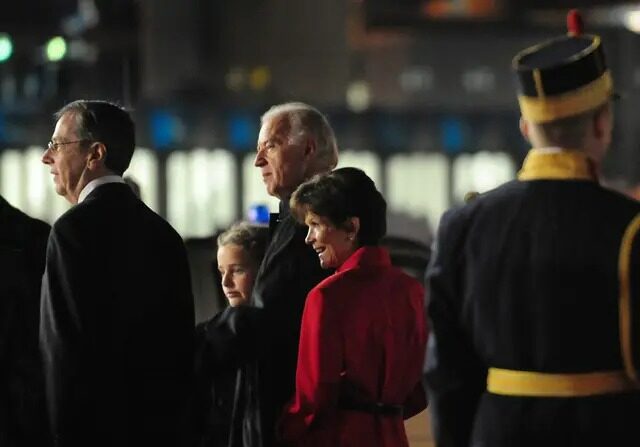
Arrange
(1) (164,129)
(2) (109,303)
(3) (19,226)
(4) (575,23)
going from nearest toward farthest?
(4) (575,23)
(2) (109,303)
(3) (19,226)
(1) (164,129)

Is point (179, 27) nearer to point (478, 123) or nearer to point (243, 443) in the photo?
point (478, 123)

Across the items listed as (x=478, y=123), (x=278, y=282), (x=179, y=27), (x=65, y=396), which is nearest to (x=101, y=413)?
(x=65, y=396)

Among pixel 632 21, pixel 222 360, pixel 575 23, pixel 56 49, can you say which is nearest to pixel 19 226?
pixel 222 360

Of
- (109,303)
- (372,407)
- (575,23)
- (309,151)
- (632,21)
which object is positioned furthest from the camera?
(632,21)

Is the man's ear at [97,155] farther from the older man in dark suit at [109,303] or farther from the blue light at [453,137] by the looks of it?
the blue light at [453,137]

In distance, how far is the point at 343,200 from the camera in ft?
17.6

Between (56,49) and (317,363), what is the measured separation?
12.3 meters

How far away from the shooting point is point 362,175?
5.43m

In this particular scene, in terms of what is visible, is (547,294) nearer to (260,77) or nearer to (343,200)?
(343,200)

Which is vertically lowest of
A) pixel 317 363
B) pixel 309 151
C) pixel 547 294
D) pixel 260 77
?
pixel 260 77

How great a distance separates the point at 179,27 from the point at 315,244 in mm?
40717

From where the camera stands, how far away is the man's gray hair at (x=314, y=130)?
5.96 meters

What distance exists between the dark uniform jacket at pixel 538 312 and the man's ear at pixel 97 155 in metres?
1.81

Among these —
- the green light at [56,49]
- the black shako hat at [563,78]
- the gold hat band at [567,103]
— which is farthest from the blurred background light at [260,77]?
the gold hat band at [567,103]
